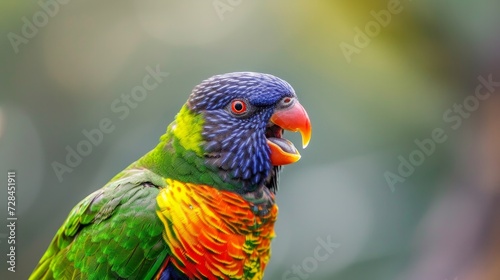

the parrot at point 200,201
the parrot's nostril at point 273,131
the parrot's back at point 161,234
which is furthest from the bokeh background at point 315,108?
the parrot's back at point 161,234

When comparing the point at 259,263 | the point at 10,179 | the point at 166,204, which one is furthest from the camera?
the point at 10,179

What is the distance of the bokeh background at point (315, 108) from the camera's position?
4.51m

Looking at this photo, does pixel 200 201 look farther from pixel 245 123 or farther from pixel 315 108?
pixel 315 108

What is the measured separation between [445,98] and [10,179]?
4097 millimetres

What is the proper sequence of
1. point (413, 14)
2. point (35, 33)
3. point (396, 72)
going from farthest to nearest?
point (35, 33), point (396, 72), point (413, 14)

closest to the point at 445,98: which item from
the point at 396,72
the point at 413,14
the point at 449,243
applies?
the point at 396,72

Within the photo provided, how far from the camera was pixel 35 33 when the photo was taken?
5.59m

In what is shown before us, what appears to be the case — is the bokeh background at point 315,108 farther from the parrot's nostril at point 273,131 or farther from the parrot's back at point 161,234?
the parrot's back at point 161,234

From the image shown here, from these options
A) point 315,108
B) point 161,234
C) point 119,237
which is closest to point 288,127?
point 161,234

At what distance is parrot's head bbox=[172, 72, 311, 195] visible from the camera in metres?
2.53

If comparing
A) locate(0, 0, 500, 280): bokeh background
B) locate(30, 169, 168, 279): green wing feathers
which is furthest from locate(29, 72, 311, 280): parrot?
locate(0, 0, 500, 280): bokeh background

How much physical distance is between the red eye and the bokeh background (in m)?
2.42

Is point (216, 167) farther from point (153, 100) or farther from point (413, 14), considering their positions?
point (153, 100)

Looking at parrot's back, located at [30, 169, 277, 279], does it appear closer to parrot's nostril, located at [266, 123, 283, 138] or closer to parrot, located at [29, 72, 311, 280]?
parrot, located at [29, 72, 311, 280]
